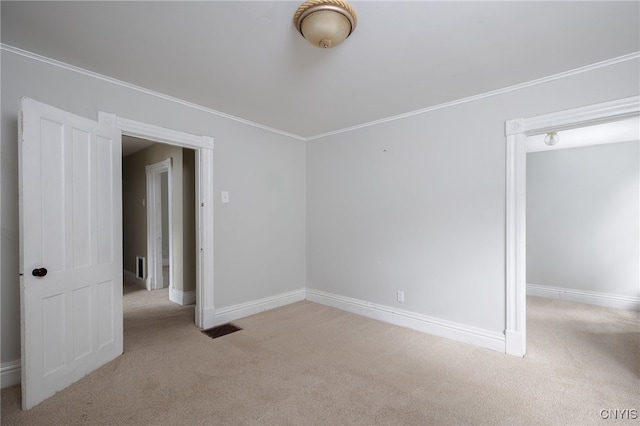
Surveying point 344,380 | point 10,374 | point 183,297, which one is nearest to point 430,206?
point 344,380

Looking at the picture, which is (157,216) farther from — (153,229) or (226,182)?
(226,182)

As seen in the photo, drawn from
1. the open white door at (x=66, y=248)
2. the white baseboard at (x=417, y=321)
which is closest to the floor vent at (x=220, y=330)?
the open white door at (x=66, y=248)

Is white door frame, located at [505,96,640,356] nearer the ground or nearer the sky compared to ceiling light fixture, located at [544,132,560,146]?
nearer the ground

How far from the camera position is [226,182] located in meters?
3.61

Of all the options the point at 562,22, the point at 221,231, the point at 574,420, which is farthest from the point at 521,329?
the point at 221,231

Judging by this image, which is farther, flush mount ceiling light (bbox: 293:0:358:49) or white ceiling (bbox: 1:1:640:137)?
white ceiling (bbox: 1:1:640:137)

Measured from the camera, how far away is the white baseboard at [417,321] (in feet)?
9.59

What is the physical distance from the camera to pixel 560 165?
475 centimetres

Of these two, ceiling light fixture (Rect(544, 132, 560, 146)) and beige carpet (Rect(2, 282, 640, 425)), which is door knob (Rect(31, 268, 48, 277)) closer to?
beige carpet (Rect(2, 282, 640, 425))

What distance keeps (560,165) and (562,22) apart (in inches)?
145

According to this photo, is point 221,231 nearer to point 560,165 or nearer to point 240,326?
point 240,326

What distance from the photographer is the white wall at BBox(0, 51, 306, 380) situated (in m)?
2.23

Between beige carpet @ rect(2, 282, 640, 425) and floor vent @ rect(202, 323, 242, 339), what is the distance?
0.09m

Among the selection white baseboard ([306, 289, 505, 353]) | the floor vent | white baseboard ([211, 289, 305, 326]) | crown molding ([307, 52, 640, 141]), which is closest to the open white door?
the floor vent
